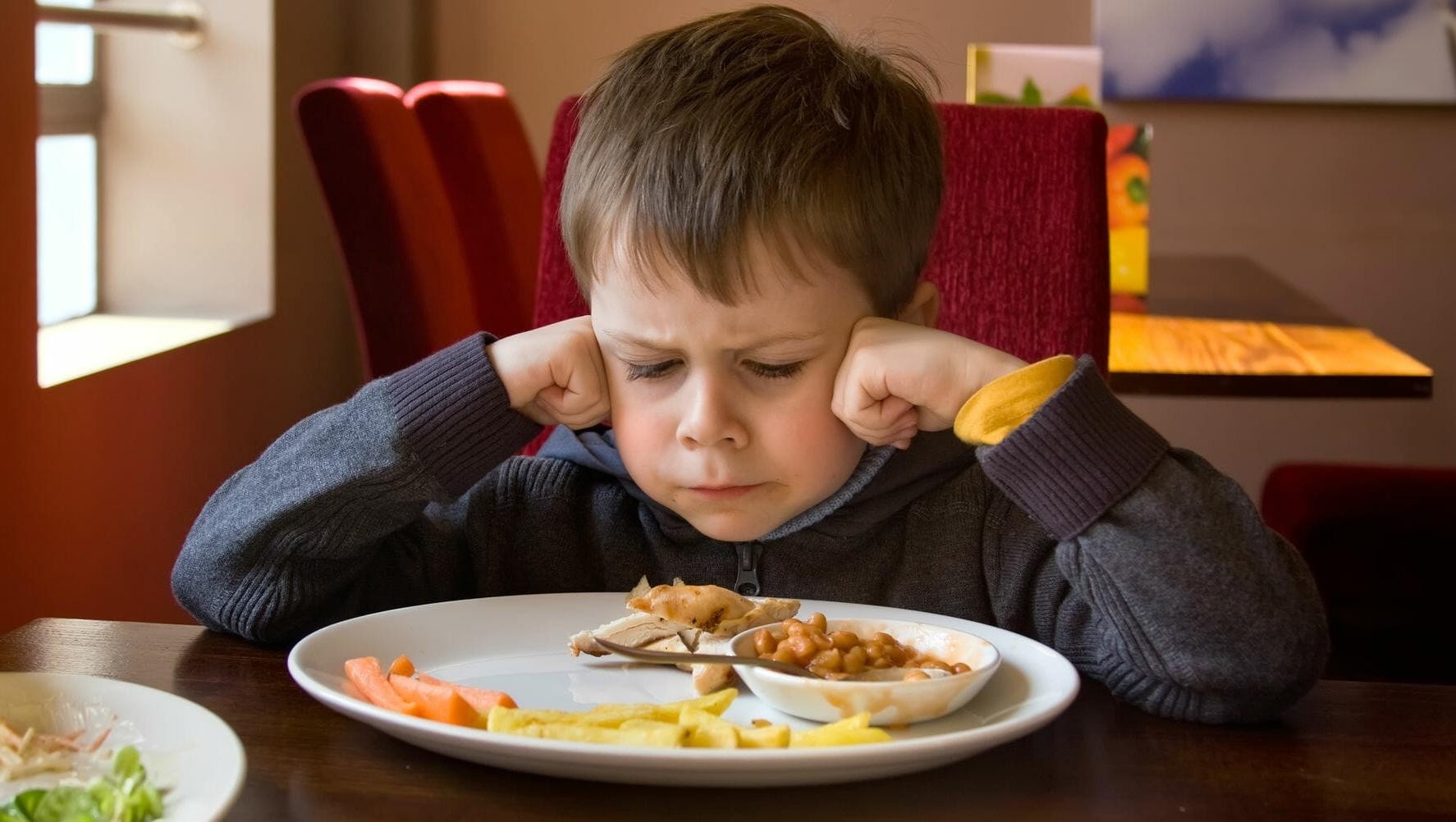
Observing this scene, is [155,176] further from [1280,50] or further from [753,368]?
[1280,50]

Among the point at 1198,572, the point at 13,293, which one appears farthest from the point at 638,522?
the point at 13,293

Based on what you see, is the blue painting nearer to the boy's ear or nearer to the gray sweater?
the boy's ear

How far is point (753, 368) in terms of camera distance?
1086mm

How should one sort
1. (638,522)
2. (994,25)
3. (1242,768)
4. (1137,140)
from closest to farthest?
(1242,768)
(638,522)
(1137,140)
(994,25)

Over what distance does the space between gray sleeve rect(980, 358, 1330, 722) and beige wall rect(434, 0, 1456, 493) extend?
9.24 ft

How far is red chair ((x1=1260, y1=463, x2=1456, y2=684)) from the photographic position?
90.4 inches

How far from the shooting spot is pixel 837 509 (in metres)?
1.18

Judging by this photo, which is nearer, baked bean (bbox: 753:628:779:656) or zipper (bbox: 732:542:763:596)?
baked bean (bbox: 753:628:779:656)

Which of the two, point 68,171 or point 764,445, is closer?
point 764,445

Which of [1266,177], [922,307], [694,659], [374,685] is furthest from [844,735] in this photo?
[1266,177]

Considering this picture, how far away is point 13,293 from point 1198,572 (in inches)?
53.8

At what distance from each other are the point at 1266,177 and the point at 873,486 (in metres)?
2.95

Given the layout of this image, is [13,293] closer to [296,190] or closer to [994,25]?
[296,190]

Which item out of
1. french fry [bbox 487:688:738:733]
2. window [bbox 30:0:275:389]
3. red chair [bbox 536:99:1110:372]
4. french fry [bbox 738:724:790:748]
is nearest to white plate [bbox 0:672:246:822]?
french fry [bbox 487:688:738:733]
